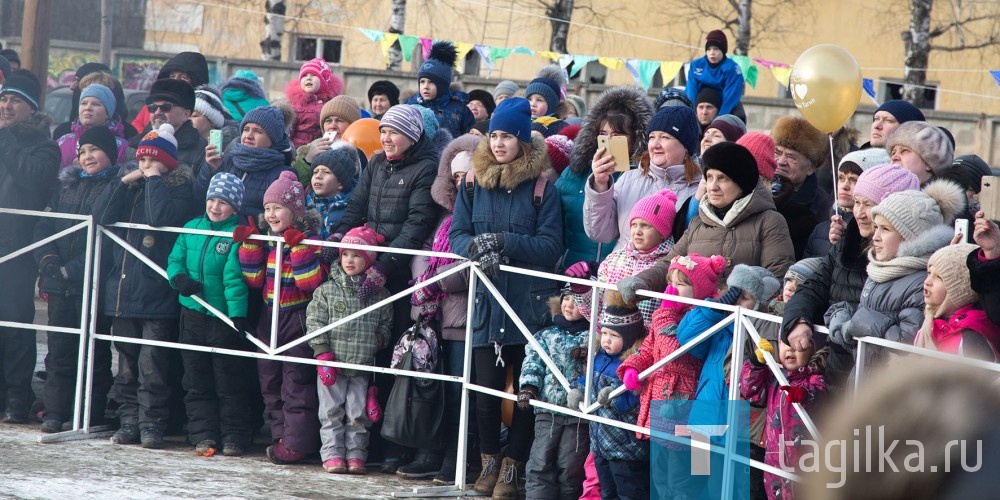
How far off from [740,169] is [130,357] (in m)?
4.07

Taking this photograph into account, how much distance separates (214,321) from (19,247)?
165cm

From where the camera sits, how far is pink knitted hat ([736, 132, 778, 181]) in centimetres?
634

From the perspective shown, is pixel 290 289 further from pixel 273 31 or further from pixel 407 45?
pixel 273 31

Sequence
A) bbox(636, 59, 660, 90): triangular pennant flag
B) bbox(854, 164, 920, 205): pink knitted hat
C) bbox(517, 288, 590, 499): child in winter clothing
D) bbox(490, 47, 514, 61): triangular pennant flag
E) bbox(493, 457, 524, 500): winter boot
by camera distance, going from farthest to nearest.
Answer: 1. bbox(490, 47, 514, 61): triangular pennant flag
2. bbox(636, 59, 660, 90): triangular pennant flag
3. bbox(493, 457, 524, 500): winter boot
4. bbox(517, 288, 590, 499): child in winter clothing
5. bbox(854, 164, 920, 205): pink knitted hat

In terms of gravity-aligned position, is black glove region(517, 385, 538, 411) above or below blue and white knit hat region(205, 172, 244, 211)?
below

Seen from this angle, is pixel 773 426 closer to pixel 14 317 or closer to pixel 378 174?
pixel 378 174

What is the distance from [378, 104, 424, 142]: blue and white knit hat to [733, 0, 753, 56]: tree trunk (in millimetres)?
17782

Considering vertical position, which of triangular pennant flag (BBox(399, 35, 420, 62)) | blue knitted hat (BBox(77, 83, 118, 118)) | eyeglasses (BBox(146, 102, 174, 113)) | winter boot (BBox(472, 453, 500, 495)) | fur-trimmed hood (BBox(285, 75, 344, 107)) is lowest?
winter boot (BBox(472, 453, 500, 495))

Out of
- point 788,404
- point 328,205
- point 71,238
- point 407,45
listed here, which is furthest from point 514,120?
point 407,45

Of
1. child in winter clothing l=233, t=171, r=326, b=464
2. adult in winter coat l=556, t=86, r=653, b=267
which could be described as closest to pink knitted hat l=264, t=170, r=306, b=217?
child in winter clothing l=233, t=171, r=326, b=464

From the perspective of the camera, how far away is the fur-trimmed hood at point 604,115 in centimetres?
676

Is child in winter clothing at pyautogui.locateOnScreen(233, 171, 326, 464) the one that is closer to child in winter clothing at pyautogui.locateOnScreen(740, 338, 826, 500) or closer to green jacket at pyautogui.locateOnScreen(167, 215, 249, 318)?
green jacket at pyautogui.locateOnScreen(167, 215, 249, 318)

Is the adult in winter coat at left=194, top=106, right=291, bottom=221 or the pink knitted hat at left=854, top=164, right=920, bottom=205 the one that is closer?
the pink knitted hat at left=854, top=164, right=920, bottom=205

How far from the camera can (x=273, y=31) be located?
23781 millimetres
